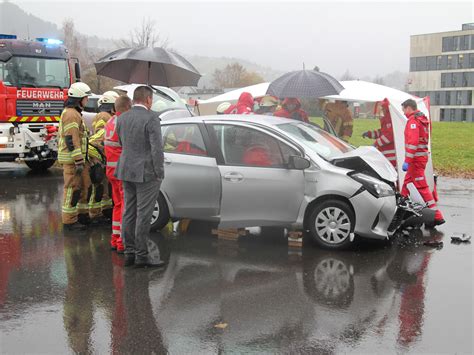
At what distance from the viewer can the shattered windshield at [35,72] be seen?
13.2 m

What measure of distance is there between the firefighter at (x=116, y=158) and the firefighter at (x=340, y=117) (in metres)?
5.59

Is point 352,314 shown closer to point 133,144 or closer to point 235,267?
point 235,267

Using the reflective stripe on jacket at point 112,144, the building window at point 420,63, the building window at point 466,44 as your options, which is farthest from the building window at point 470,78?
the reflective stripe on jacket at point 112,144

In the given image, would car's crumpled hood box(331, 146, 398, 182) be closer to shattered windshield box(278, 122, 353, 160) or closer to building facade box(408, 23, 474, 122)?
shattered windshield box(278, 122, 353, 160)

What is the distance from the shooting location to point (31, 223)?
8617 millimetres

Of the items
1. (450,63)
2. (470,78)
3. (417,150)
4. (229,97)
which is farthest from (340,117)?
(450,63)

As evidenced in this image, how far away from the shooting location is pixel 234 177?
711 cm

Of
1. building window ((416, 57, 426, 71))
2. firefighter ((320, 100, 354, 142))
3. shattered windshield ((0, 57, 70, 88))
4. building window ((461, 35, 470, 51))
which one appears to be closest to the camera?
firefighter ((320, 100, 354, 142))

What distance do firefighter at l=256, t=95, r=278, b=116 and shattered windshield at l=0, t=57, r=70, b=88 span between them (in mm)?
5333

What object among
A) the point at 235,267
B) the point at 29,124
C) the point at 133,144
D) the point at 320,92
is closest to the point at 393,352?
the point at 235,267

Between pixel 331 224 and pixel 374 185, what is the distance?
704 millimetres

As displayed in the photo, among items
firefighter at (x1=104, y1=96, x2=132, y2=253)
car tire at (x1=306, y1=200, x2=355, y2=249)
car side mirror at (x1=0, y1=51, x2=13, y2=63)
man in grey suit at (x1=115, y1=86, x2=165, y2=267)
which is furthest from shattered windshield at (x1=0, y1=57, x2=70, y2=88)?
car tire at (x1=306, y1=200, x2=355, y2=249)

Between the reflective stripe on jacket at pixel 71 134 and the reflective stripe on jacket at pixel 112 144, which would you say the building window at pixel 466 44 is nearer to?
the reflective stripe on jacket at pixel 71 134

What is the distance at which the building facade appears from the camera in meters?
91.5
